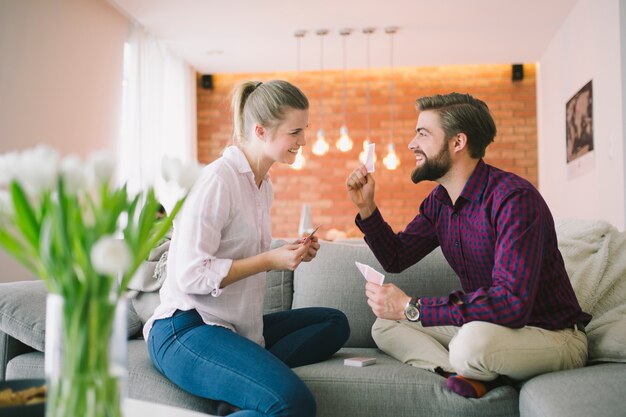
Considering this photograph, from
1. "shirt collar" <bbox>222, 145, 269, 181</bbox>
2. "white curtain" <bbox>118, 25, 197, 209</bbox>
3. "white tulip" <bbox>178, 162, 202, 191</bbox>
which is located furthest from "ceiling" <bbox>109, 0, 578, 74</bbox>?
"white tulip" <bbox>178, 162, 202, 191</bbox>

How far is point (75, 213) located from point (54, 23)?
4.44 m

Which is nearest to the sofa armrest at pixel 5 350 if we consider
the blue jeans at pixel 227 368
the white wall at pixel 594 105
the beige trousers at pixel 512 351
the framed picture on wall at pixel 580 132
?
the blue jeans at pixel 227 368

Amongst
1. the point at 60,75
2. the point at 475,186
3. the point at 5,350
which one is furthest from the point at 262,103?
the point at 60,75

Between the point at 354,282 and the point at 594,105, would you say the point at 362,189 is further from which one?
the point at 594,105

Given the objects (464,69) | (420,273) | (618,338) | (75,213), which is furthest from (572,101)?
(75,213)

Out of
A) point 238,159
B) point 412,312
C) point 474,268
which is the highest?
point 238,159

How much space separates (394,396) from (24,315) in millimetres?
1253

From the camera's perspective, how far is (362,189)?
2.36 m

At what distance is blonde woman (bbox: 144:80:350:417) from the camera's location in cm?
176

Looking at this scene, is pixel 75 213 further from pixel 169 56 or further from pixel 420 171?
pixel 169 56

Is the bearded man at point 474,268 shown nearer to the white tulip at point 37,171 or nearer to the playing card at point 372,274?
the playing card at point 372,274

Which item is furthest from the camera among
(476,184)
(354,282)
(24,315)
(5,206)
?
(354,282)

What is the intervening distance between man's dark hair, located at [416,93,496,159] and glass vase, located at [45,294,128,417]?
1.63 meters

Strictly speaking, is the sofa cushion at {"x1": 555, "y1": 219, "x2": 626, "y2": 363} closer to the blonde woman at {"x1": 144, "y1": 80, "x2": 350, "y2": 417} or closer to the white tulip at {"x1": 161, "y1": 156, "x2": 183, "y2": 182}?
the blonde woman at {"x1": 144, "y1": 80, "x2": 350, "y2": 417}
